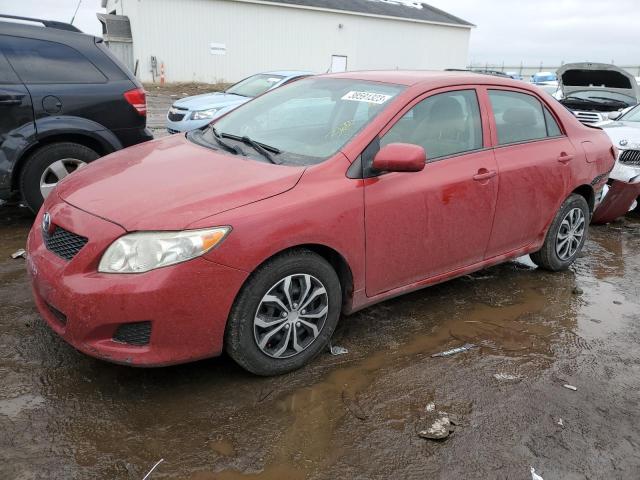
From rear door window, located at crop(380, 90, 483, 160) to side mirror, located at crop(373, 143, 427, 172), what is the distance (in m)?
0.21

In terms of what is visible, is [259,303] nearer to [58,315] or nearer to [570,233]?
[58,315]

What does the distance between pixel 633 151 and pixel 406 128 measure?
4500 millimetres

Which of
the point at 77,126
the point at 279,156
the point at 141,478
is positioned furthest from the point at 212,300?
the point at 77,126

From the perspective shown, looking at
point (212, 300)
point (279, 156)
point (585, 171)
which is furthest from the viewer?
point (585, 171)

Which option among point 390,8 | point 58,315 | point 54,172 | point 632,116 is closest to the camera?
point 58,315

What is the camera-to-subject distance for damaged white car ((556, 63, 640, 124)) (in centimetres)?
1163

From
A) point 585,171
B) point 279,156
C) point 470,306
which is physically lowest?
point 470,306

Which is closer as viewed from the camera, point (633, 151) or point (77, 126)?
point (77, 126)

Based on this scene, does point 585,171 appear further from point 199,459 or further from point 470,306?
point 199,459

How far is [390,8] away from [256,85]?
87.1ft

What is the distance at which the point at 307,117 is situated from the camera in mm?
3824

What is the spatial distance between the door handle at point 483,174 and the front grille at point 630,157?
367 centimetres

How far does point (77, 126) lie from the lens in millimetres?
5375

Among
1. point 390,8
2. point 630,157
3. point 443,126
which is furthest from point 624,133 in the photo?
point 390,8
